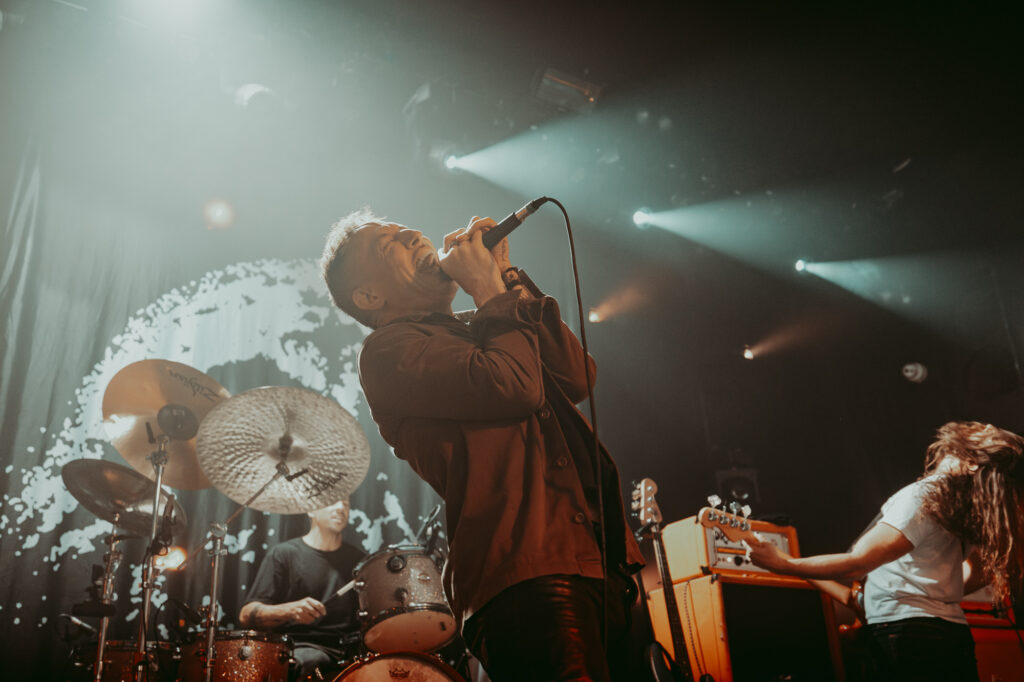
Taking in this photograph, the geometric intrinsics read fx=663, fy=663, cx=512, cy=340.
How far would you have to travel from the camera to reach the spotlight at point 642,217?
6.62m

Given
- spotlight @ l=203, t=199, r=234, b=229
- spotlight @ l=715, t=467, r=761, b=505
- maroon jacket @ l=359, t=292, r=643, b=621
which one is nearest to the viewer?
maroon jacket @ l=359, t=292, r=643, b=621

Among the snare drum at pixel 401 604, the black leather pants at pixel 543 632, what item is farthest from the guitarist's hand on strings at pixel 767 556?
the black leather pants at pixel 543 632

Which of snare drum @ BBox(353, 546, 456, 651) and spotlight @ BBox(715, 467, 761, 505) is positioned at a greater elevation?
spotlight @ BBox(715, 467, 761, 505)

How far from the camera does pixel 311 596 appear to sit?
13.6 feet

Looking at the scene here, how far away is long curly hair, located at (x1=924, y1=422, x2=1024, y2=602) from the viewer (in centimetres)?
281

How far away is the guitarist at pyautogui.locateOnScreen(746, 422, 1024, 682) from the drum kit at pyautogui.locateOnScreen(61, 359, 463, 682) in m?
1.81

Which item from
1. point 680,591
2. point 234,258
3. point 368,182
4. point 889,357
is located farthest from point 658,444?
point 234,258

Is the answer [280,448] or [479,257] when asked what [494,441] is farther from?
[280,448]

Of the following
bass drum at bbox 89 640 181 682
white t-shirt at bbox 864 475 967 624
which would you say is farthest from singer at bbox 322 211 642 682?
bass drum at bbox 89 640 181 682

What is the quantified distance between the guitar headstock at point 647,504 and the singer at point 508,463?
104 inches

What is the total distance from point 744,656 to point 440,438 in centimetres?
327

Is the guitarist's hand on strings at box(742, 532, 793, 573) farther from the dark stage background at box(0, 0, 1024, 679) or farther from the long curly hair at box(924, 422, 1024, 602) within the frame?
the dark stage background at box(0, 0, 1024, 679)

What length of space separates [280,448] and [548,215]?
377 cm

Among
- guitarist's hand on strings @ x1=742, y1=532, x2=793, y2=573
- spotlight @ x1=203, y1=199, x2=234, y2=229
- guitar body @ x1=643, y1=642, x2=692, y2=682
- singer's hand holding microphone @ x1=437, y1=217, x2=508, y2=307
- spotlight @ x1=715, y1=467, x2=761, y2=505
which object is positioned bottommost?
guitar body @ x1=643, y1=642, x2=692, y2=682
